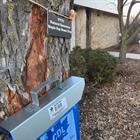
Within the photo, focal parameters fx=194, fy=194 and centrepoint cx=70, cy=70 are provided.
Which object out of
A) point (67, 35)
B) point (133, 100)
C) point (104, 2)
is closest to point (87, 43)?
point (104, 2)

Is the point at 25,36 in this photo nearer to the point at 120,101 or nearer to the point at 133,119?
the point at 133,119

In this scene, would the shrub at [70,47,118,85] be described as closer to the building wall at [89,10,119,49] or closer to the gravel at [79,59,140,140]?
the gravel at [79,59,140,140]

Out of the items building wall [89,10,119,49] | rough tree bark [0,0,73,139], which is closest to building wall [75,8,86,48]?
building wall [89,10,119,49]

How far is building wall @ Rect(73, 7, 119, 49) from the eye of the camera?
9.35 meters

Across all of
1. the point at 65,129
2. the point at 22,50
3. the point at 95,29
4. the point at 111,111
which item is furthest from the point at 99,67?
the point at 95,29

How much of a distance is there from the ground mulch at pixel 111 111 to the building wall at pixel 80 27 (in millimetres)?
4255

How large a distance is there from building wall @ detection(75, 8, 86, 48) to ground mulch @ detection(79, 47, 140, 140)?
4.26m

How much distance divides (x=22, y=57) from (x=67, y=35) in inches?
12.9

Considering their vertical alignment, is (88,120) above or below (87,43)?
below

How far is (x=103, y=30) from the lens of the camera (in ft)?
40.7

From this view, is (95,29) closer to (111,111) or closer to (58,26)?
(111,111)

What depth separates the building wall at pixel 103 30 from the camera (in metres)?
10.8

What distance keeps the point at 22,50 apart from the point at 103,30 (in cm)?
1204

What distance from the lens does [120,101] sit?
413 centimetres
